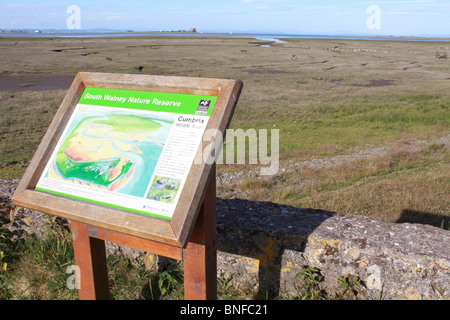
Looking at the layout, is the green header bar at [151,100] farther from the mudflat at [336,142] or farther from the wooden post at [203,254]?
the mudflat at [336,142]

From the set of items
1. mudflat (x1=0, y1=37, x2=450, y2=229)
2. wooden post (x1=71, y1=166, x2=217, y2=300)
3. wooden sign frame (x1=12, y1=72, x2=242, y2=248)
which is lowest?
mudflat (x1=0, y1=37, x2=450, y2=229)

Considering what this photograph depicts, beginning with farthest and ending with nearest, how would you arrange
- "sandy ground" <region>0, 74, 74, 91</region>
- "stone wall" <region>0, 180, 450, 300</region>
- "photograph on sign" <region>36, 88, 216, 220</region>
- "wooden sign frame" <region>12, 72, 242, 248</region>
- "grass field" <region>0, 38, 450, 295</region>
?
1. "sandy ground" <region>0, 74, 74, 91</region>
2. "grass field" <region>0, 38, 450, 295</region>
3. "stone wall" <region>0, 180, 450, 300</region>
4. "photograph on sign" <region>36, 88, 216, 220</region>
5. "wooden sign frame" <region>12, 72, 242, 248</region>

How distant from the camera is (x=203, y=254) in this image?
234 cm

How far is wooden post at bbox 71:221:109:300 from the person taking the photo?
8.62 ft

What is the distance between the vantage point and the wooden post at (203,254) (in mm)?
2316

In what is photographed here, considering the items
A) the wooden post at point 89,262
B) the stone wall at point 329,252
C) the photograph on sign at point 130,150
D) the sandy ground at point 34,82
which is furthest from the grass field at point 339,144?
the photograph on sign at point 130,150

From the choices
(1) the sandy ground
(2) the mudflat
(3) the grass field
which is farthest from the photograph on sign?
(1) the sandy ground

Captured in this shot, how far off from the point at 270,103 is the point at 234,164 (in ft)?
33.6

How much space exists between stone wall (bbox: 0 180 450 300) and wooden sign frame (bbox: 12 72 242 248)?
1.13 meters

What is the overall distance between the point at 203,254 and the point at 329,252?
3.52 feet

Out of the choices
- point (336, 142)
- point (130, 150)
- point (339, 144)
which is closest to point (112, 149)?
point (130, 150)

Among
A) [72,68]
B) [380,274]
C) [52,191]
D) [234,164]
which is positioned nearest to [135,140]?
[52,191]

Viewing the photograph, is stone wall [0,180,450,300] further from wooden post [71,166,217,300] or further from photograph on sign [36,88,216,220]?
photograph on sign [36,88,216,220]

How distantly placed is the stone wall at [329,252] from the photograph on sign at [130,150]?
115 cm
